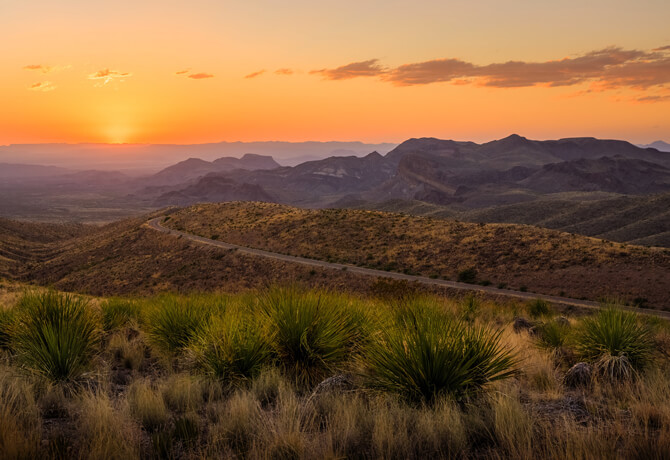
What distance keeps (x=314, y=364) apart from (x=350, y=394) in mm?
1200

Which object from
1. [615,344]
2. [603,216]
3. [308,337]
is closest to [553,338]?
[615,344]

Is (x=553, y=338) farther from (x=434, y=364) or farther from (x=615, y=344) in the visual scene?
(x=434, y=364)

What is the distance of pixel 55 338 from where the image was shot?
21.0ft

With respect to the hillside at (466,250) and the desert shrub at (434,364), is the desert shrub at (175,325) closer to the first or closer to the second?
the desert shrub at (434,364)

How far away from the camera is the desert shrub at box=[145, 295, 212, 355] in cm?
809

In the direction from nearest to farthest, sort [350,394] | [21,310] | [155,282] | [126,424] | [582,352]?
[126,424] → [350,394] → [582,352] → [21,310] → [155,282]

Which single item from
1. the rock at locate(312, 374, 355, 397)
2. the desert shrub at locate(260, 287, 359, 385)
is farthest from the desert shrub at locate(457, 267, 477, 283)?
the rock at locate(312, 374, 355, 397)

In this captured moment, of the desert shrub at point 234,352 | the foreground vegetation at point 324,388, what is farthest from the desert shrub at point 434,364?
the desert shrub at point 234,352

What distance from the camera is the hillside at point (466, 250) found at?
34.5 m

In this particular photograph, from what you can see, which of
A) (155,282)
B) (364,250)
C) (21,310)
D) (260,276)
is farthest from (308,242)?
(21,310)

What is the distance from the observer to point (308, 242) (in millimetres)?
56719

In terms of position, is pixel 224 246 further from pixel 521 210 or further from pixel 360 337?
pixel 521 210

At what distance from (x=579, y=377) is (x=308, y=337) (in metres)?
4.21

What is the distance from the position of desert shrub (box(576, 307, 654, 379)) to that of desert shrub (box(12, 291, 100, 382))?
27.0 feet
